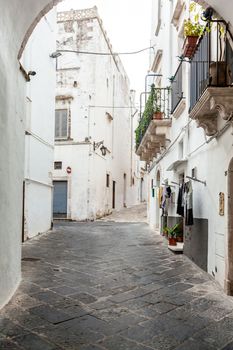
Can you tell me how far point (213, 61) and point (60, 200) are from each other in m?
14.8


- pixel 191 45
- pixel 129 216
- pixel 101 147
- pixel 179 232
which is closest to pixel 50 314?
pixel 191 45

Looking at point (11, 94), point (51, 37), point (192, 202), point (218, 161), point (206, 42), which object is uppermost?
point (51, 37)

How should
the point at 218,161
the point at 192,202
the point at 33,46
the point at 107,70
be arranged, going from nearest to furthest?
the point at 218,161
the point at 192,202
the point at 33,46
the point at 107,70

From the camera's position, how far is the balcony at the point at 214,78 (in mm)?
4941

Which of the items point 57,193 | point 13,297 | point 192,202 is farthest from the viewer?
point 57,193

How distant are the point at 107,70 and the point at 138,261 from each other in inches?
637

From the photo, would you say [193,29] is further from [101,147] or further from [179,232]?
[101,147]

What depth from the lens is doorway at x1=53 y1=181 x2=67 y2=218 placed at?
19.2 metres

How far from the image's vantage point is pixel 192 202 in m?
7.27

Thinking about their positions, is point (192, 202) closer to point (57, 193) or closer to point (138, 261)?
point (138, 261)

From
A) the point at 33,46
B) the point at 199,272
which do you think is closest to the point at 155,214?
the point at 33,46

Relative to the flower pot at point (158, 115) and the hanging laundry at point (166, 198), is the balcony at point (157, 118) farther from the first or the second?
the hanging laundry at point (166, 198)

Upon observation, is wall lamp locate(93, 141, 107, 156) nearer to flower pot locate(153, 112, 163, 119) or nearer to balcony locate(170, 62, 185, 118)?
flower pot locate(153, 112, 163, 119)

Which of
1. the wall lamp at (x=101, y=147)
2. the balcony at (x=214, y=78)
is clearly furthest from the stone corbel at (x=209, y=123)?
the wall lamp at (x=101, y=147)
